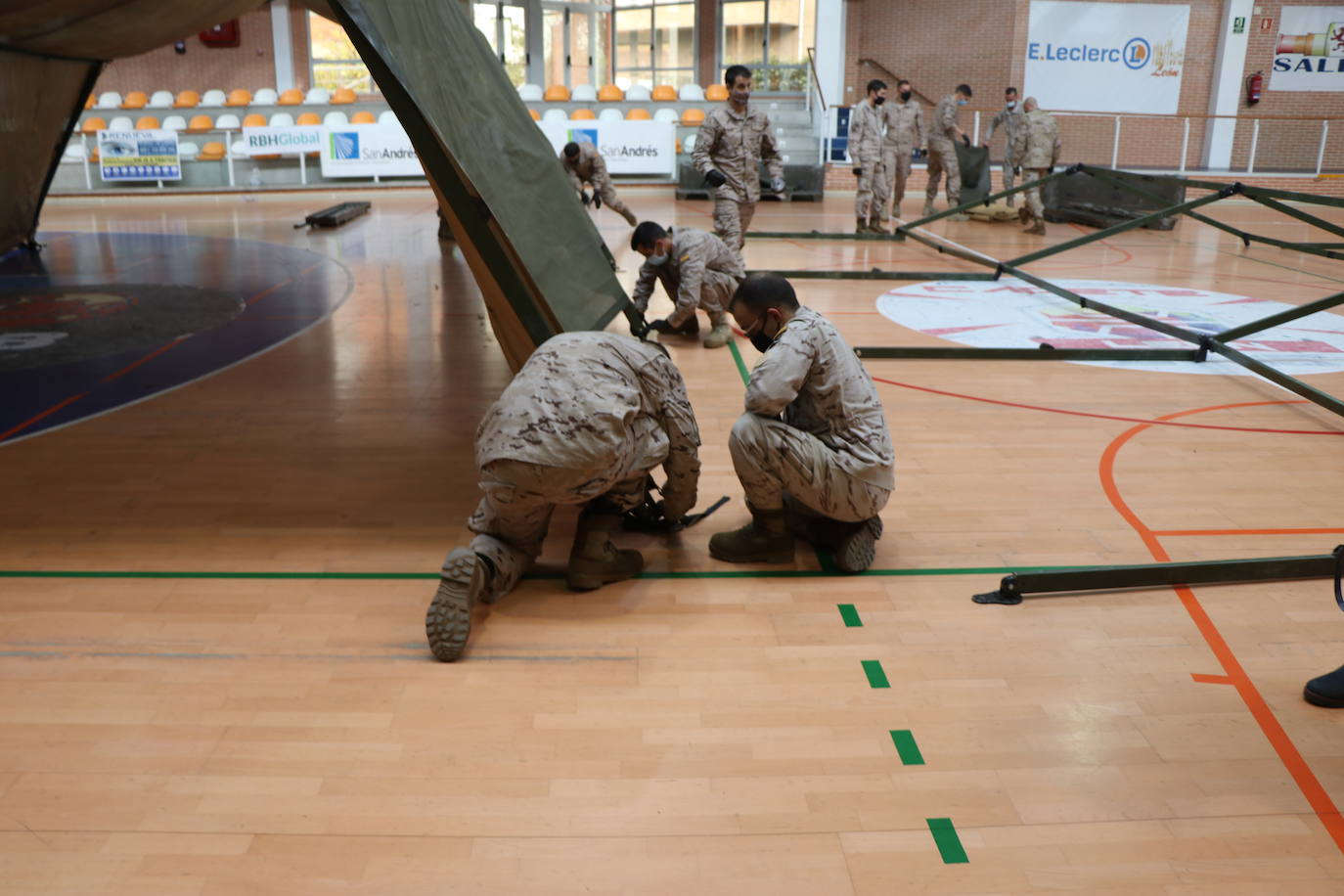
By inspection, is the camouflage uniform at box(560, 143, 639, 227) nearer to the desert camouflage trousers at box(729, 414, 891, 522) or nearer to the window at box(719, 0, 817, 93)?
the desert camouflage trousers at box(729, 414, 891, 522)

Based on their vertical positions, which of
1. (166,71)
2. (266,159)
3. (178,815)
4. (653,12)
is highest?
(653,12)

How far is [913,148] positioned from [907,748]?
1356cm

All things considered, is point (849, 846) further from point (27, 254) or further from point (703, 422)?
point (27, 254)

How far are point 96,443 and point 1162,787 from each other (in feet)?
17.6

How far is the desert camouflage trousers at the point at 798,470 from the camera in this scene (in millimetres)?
3732

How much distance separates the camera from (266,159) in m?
20.3

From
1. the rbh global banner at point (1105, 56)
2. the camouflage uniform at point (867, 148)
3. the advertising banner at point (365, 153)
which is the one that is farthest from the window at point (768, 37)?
the camouflage uniform at point (867, 148)

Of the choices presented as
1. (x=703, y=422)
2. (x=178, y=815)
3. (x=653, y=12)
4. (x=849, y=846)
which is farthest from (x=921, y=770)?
(x=653, y=12)

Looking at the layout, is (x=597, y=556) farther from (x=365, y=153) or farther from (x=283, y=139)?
(x=283, y=139)

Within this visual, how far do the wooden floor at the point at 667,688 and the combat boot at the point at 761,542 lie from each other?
Answer: 103 millimetres

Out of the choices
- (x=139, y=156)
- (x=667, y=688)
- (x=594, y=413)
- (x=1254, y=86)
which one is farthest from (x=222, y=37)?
(x=667, y=688)

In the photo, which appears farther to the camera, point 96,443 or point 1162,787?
point 96,443

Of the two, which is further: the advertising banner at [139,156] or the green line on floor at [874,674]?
the advertising banner at [139,156]

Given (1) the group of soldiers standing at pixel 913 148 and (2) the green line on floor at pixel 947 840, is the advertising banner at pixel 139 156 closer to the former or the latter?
(1) the group of soldiers standing at pixel 913 148
